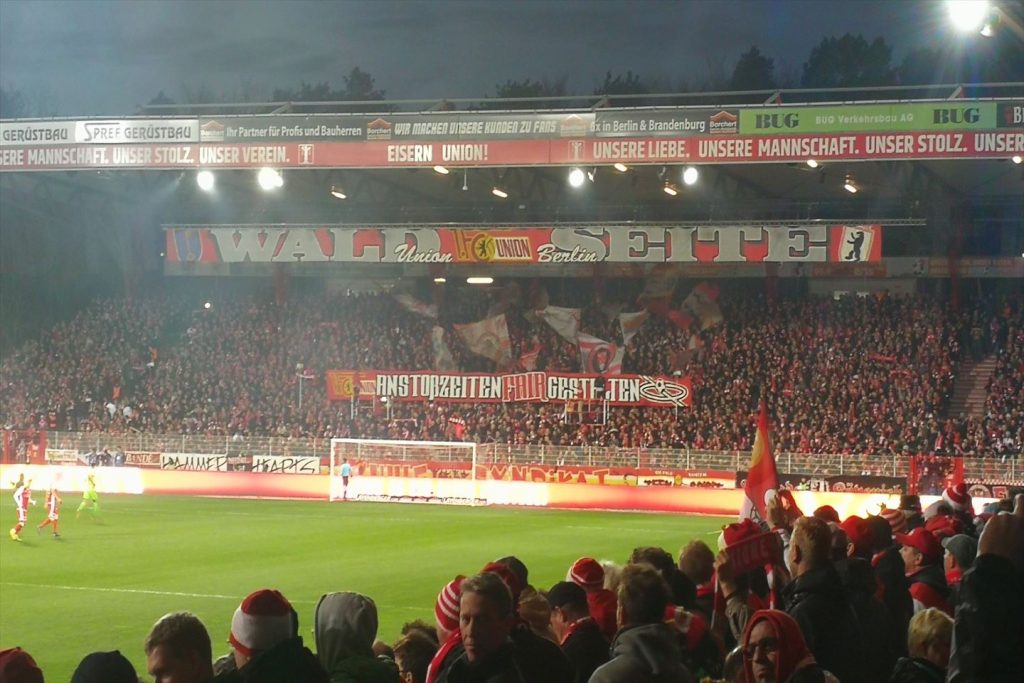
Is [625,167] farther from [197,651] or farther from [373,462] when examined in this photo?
[197,651]

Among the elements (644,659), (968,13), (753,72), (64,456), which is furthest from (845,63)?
(644,659)

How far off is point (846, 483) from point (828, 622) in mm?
31929

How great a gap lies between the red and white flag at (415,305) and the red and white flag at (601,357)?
22.1 feet

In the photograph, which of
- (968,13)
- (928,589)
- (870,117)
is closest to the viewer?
(928,589)

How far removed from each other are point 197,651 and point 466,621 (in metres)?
1.09

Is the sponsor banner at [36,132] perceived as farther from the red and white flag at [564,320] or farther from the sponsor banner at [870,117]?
the sponsor banner at [870,117]

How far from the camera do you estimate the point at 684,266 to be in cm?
4859

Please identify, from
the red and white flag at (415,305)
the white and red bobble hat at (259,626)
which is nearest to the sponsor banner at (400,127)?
the red and white flag at (415,305)

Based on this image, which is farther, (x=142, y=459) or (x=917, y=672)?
(x=142, y=459)

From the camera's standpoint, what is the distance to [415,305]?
171ft

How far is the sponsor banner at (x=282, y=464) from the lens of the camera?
44562mm

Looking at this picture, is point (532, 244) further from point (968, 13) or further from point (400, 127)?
point (968, 13)

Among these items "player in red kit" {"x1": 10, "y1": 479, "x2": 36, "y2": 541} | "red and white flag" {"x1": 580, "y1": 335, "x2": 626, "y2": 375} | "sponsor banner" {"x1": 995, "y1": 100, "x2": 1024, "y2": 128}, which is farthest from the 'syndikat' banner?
"player in red kit" {"x1": 10, "y1": 479, "x2": 36, "y2": 541}

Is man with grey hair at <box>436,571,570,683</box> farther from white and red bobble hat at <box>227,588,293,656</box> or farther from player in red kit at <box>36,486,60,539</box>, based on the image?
player in red kit at <box>36,486,60,539</box>
